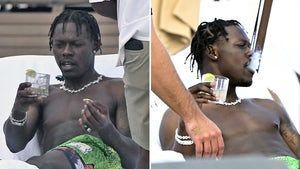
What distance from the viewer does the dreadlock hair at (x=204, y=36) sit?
2.08 m

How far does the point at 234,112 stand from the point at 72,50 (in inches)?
27.6

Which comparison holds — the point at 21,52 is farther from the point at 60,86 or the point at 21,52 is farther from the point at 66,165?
the point at 66,165

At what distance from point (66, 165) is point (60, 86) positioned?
296mm

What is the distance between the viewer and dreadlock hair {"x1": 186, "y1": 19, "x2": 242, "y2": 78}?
208 cm

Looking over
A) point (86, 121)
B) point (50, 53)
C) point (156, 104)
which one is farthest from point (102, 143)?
point (50, 53)

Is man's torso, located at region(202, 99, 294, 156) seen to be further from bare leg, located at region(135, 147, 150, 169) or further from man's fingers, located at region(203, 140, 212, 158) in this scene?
bare leg, located at region(135, 147, 150, 169)

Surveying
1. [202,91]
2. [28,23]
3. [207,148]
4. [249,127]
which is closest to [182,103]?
[202,91]

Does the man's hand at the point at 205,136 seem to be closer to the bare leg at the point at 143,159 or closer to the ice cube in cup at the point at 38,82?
the bare leg at the point at 143,159

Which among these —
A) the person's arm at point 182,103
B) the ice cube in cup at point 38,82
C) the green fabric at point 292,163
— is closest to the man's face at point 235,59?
the person's arm at point 182,103

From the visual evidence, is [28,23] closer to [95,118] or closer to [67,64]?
[67,64]

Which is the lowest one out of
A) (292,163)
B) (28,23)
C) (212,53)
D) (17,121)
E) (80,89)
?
(292,163)

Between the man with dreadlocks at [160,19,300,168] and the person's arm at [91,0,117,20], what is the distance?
1.10ft

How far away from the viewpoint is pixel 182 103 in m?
2.10

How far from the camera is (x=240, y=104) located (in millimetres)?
2205
